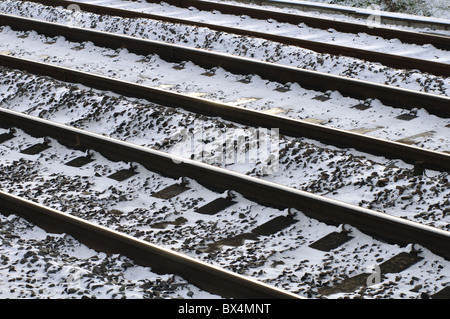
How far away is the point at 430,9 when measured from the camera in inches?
645

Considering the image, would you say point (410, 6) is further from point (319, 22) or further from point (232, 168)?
point (232, 168)

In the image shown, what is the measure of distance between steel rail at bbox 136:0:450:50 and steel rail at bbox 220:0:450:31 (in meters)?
0.75

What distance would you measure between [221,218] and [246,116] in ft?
8.74

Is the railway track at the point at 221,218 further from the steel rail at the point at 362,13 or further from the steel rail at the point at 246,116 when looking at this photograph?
the steel rail at the point at 362,13

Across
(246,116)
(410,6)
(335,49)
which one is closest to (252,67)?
(335,49)

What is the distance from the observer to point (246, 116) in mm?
10422

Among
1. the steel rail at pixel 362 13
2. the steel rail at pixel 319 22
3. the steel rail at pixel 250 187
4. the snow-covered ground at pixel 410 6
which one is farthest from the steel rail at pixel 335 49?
the steel rail at pixel 250 187

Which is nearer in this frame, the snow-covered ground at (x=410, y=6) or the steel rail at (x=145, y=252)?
the steel rail at (x=145, y=252)

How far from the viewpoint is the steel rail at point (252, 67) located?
426 inches

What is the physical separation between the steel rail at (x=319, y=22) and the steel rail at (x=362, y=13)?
747mm

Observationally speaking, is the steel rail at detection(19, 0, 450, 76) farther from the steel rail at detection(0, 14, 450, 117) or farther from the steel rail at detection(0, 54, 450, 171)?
the steel rail at detection(0, 54, 450, 171)

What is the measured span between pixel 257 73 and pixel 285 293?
647cm

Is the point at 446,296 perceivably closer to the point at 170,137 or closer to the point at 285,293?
the point at 285,293
